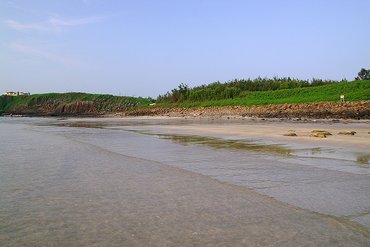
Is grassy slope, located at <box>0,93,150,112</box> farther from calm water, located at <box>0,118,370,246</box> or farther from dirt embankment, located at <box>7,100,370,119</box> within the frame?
calm water, located at <box>0,118,370,246</box>

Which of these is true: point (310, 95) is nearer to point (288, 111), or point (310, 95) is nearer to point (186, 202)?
point (288, 111)

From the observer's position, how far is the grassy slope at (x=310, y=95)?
98.9ft

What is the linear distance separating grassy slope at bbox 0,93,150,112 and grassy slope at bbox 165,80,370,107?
76.5 ft

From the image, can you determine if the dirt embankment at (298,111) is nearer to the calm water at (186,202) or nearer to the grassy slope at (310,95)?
the grassy slope at (310,95)

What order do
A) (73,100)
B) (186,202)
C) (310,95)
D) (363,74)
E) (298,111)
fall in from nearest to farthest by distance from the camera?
(186,202) → (298,111) → (310,95) → (363,74) → (73,100)

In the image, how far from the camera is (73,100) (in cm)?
7469

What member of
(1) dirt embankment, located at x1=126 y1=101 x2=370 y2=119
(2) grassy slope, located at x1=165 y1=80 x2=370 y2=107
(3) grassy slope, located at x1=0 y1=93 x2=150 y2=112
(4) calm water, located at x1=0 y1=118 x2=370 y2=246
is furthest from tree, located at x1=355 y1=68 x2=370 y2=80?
(4) calm water, located at x1=0 y1=118 x2=370 y2=246

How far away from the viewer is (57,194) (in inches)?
193

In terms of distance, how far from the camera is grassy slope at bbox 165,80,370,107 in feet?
98.9

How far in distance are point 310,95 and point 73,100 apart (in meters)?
52.0

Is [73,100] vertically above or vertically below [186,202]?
above

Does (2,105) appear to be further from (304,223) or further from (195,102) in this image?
(304,223)

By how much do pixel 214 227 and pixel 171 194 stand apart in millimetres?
1448

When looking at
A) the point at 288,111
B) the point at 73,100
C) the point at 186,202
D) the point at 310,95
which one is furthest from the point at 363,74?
the point at 73,100
